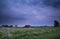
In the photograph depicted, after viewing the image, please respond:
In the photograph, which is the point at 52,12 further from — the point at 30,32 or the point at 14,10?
the point at 14,10

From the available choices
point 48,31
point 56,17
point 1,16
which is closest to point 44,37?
point 48,31

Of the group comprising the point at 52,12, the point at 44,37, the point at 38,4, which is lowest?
the point at 44,37

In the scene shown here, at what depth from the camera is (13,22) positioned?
3.15 m

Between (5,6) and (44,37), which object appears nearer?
(44,37)

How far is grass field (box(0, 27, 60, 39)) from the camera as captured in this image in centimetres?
302

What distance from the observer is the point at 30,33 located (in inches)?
121

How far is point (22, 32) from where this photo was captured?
10.1 ft

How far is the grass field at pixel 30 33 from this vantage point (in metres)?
3.02

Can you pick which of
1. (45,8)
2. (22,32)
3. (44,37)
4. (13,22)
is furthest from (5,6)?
(44,37)

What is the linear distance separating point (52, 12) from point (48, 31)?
496 mm

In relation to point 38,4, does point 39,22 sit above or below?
below

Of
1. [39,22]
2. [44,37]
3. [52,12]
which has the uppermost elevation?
[52,12]

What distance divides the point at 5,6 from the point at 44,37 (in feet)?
4.12

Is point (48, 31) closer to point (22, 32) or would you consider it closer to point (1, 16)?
point (22, 32)
